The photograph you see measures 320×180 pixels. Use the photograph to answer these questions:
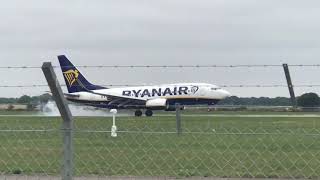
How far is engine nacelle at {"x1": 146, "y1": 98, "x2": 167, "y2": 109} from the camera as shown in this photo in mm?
50125

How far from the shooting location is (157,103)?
165ft

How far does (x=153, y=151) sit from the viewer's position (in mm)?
12273

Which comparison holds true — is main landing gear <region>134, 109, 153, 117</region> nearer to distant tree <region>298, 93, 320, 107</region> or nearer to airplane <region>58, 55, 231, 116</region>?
airplane <region>58, 55, 231, 116</region>

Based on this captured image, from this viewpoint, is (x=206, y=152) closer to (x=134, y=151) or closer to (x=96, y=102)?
(x=134, y=151)

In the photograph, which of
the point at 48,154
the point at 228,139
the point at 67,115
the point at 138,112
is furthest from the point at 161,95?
the point at 67,115

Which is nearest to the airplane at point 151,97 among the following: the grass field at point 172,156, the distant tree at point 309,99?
the grass field at point 172,156

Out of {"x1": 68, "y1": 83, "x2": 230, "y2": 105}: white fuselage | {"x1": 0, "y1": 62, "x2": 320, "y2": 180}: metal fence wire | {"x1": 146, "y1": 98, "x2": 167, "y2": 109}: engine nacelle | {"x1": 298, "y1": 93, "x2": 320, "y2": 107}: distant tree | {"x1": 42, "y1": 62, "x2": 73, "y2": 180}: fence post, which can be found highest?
{"x1": 68, "y1": 83, "x2": 230, "y2": 105}: white fuselage

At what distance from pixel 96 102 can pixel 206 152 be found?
41.5 metres

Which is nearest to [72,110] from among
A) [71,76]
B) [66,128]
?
[66,128]

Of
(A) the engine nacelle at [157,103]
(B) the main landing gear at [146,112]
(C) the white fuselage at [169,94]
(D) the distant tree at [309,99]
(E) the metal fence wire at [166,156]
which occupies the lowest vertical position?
(E) the metal fence wire at [166,156]

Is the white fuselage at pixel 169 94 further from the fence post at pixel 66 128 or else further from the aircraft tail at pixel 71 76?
the fence post at pixel 66 128

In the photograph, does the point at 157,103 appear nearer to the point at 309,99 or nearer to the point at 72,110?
the point at 72,110

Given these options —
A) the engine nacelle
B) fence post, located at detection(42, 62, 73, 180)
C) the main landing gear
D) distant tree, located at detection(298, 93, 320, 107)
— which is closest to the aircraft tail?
distant tree, located at detection(298, 93, 320, 107)

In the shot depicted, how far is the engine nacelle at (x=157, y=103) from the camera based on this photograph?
164ft
